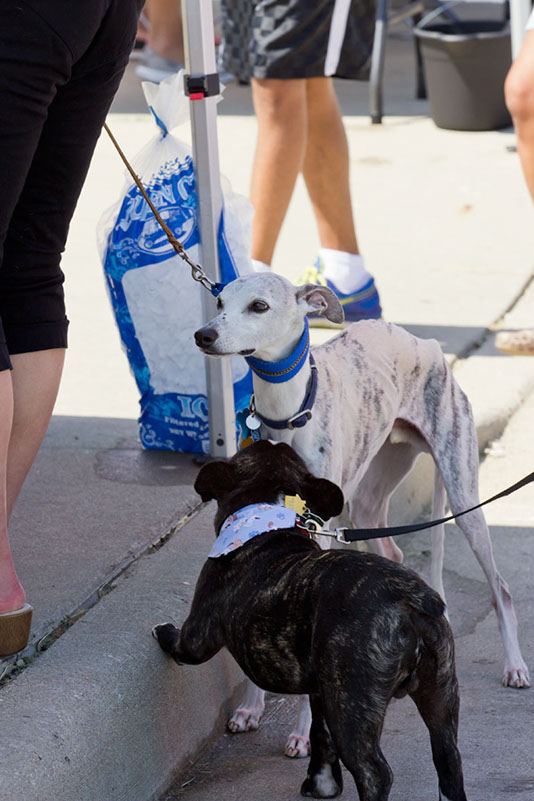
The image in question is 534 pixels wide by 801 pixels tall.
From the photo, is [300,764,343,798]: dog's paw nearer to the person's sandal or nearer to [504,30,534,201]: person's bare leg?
the person's sandal

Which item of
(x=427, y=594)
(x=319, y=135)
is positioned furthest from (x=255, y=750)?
(x=319, y=135)

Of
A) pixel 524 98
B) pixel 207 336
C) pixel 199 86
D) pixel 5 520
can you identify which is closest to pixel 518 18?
pixel 524 98

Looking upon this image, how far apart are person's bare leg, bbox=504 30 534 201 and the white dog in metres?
1.60

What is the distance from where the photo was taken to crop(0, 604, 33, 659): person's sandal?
2680 mm

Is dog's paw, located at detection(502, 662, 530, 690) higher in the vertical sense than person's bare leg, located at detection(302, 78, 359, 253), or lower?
lower

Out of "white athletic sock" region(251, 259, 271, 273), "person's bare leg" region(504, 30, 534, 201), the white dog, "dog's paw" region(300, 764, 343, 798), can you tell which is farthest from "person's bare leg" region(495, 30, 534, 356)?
"dog's paw" region(300, 764, 343, 798)

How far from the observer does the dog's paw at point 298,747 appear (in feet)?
9.20

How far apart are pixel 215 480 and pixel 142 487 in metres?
1.08

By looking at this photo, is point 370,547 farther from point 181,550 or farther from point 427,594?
point 427,594

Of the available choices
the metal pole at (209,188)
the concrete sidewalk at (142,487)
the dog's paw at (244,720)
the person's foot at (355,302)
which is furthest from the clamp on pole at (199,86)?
the dog's paw at (244,720)

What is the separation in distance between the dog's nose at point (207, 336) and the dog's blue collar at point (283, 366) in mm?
127

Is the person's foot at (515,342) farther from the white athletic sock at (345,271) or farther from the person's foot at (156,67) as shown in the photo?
the person's foot at (156,67)

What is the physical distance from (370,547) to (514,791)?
109 centimetres

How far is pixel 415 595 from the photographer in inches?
90.2
